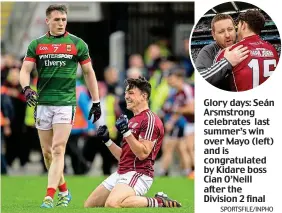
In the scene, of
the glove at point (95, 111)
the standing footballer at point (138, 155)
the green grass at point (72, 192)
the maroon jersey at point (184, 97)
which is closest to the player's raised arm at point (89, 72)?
the glove at point (95, 111)

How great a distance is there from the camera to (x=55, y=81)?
1273 centimetres

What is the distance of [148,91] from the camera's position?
1280 cm

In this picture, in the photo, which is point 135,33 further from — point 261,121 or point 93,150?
point 261,121

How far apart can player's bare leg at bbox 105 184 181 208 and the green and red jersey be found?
1.15m

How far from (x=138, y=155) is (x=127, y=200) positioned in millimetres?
515

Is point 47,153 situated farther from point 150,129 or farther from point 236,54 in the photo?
point 236,54

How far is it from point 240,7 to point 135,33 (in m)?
21.9

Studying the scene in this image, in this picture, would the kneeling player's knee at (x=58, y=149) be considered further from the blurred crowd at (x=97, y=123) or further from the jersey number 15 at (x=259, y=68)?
the blurred crowd at (x=97, y=123)

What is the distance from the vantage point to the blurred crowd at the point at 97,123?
72.8 ft

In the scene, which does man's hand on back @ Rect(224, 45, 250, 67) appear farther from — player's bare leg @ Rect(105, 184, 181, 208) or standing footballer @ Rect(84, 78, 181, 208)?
player's bare leg @ Rect(105, 184, 181, 208)

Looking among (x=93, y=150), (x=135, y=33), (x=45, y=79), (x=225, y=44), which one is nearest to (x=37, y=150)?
(x=93, y=150)

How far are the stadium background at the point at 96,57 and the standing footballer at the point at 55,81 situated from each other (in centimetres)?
74

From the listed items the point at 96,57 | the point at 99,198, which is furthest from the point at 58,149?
the point at 96,57

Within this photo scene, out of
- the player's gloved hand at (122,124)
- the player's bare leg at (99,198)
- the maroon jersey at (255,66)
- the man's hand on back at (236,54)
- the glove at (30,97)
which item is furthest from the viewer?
the player's bare leg at (99,198)
